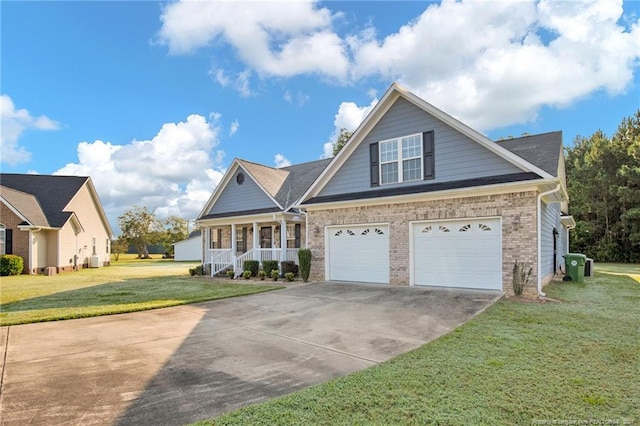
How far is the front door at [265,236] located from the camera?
1952cm

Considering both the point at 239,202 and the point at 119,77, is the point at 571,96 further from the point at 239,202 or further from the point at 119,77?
the point at 119,77

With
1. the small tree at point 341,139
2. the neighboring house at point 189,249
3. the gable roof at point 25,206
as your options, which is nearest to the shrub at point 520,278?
the gable roof at point 25,206

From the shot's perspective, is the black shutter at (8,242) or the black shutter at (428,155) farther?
the black shutter at (8,242)

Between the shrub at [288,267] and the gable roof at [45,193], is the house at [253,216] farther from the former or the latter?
the gable roof at [45,193]

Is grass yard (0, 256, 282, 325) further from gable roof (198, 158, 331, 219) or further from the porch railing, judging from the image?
gable roof (198, 158, 331, 219)

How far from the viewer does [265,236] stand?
775 inches

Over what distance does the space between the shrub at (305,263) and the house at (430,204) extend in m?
0.25

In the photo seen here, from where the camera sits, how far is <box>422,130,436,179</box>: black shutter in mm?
12625

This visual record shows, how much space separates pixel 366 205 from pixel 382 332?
→ 23.8ft

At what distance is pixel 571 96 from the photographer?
21328mm

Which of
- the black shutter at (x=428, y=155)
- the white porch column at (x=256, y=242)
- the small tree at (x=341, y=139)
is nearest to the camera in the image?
the black shutter at (x=428, y=155)

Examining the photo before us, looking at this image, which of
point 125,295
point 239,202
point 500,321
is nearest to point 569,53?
point 500,321

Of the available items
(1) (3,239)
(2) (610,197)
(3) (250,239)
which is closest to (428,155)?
(3) (250,239)

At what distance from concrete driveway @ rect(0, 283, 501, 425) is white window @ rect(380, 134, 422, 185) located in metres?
4.77
